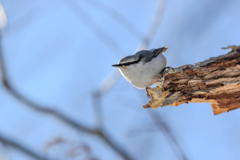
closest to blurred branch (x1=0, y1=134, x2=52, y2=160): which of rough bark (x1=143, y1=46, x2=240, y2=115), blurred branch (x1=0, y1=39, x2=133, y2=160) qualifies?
blurred branch (x1=0, y1=39, x2=133, y2=160)

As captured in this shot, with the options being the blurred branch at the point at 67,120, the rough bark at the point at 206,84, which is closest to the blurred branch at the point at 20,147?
the blurred branch at the point at 67,120

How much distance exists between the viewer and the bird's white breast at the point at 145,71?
8.23 ft

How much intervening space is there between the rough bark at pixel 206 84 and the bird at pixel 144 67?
0.28m

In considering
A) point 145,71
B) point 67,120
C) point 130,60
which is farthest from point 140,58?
point 67,120

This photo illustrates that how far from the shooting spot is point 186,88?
2.06 m

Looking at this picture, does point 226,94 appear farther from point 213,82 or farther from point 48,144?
point 48,144

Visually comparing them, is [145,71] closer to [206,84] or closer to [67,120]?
[206,84]

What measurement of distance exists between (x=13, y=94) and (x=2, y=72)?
0.51m

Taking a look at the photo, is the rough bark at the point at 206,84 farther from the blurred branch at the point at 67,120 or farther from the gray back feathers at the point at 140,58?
the blurred branch at the point at 67,120

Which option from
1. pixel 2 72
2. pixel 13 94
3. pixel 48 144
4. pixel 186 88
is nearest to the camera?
pixel 186 88

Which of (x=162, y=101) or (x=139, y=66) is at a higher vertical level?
(x=139, y=66)

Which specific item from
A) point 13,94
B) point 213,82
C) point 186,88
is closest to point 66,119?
point 13,94

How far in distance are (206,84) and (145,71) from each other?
78cm

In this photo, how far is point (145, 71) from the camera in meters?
2.51
